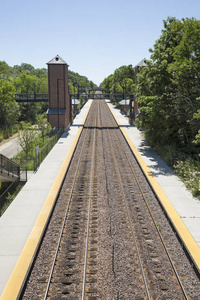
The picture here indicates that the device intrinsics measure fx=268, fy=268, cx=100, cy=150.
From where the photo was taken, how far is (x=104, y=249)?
11.5 metres

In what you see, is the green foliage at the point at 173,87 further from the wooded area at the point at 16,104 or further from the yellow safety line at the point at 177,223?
the wooded area at the point at 16,104

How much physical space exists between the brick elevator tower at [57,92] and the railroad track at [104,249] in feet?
75.5

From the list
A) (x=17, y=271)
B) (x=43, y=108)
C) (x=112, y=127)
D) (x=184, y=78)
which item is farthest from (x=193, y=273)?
(x=43, y=108)

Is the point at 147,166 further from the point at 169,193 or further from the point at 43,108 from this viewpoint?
the point at 43,108

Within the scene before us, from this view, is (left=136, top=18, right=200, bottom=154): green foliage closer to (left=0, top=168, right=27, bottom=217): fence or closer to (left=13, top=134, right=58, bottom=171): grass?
(left=13, top=134, right=58, bottom=171): grass

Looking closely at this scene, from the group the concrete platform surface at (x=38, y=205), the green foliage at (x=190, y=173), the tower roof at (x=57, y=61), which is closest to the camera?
the concrete platform surface at (x=38, y=205)

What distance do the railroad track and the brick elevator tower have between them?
2301 cm

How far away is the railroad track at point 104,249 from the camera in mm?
9211

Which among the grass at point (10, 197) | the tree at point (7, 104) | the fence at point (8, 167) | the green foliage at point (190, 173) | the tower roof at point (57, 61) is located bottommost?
the grass at point (10, 197)

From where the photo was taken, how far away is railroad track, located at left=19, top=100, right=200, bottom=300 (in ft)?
30.2

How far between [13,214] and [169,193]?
386 inches

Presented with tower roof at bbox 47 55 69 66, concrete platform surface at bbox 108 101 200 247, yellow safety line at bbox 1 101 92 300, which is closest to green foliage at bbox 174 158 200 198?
concrete platform surface at bbox 108 101 200 247

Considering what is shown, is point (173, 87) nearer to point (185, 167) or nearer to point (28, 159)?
point (185, 167)

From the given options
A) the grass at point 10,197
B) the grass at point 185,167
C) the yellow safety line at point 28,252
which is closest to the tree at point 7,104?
the grass at point 185,167
